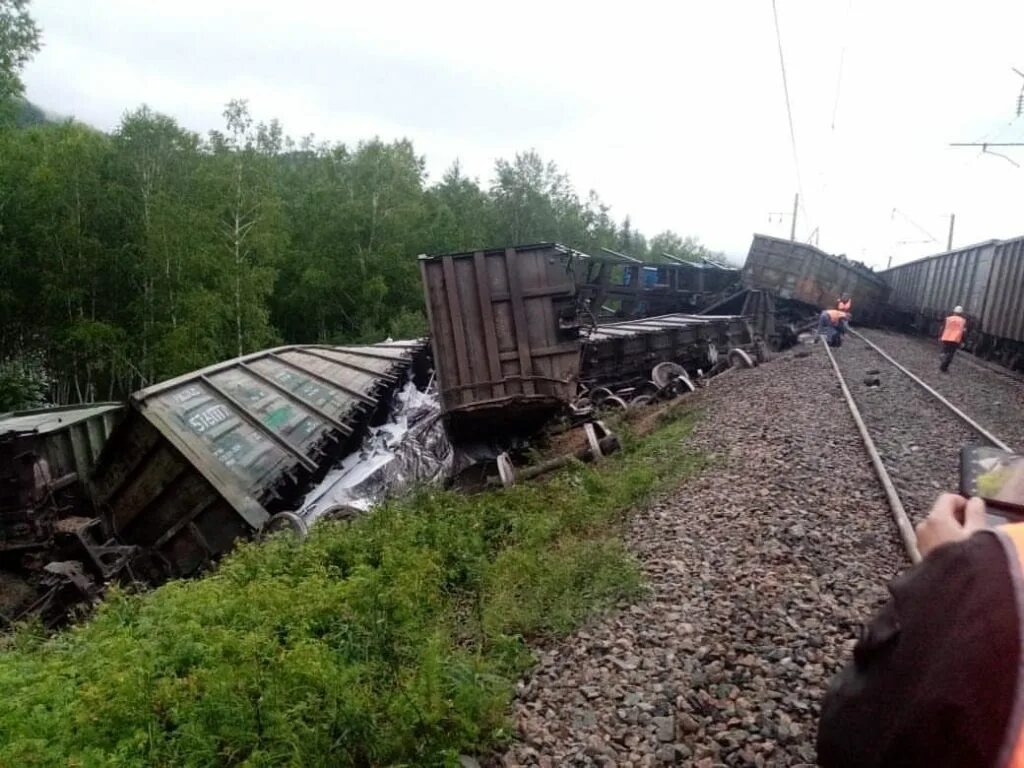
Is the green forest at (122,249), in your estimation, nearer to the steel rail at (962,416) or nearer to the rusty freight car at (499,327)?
the rusty freight car at (499,327)

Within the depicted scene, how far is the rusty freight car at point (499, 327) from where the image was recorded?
31.4ft

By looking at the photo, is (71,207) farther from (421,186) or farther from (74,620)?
(421,186)

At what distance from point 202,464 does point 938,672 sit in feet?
24.3

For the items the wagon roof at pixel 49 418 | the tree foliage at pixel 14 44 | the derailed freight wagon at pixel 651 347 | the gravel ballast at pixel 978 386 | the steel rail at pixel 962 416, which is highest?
the tree foliage at pixel 14 44

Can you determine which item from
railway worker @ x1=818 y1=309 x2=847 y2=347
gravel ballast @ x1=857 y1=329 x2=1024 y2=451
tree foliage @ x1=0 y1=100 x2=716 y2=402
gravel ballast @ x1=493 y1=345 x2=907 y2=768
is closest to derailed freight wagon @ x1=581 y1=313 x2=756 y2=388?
railway worker @ x1=818 y1=309 x2=847 y2=347

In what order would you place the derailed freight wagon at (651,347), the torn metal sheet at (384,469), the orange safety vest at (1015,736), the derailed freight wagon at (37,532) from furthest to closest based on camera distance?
the derailed freight wagon at (651,347), the torn metal sheet at (384,469), the derailed freight wagon at (37,532), the orange safety vest at (1015,736)

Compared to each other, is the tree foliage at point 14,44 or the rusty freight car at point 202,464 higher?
the tree foliage at point 14,44

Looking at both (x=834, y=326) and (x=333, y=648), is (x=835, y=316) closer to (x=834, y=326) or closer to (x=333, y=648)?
(x=834, y=326)

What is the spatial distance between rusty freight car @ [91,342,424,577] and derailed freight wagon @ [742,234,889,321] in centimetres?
Answer: 1703

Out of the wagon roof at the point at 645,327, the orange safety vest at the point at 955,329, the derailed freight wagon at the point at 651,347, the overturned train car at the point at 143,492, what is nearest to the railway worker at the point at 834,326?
the derailed freight wagon at the point at 651,347

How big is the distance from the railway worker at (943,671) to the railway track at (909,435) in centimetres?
274

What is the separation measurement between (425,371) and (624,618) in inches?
512

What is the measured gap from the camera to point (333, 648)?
3.94m

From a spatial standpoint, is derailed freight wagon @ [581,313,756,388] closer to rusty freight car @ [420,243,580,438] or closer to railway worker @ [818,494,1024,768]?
rusty freight car @ [420,243,580,438]
